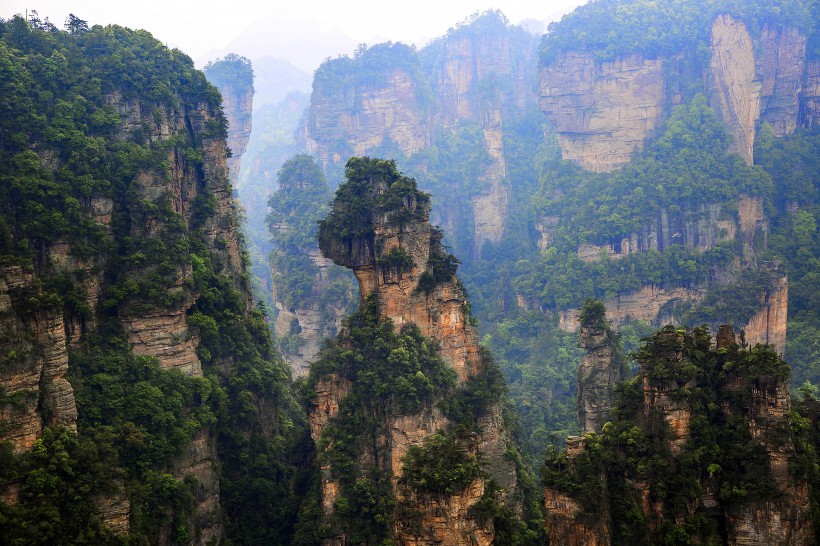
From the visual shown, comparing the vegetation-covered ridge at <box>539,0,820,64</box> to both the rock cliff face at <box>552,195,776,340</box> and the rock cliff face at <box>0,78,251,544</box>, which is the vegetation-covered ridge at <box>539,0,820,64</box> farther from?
the rock cliff face at <box>0,78,251,544</box>

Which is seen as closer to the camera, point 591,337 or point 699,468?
point 699,468

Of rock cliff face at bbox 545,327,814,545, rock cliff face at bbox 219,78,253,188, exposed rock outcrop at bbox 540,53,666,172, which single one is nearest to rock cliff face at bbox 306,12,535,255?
rock cliff face at bbox 219,78,253,188

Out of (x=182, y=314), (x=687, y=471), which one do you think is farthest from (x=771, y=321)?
(x=182, y=314)

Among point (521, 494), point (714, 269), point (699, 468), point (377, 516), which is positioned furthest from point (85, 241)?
point (714, 269)

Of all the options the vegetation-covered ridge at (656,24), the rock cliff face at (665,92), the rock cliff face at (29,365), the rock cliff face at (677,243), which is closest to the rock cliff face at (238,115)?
the rock cliff face at (665,92)

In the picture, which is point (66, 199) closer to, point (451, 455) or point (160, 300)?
point (160, 300)

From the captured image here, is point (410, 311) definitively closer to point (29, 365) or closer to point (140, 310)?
point (140, 310)

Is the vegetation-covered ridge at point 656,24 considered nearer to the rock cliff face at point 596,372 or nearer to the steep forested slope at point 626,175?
the steep forested slope at point 626,175
